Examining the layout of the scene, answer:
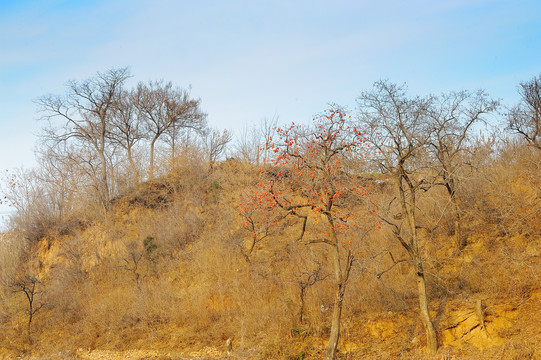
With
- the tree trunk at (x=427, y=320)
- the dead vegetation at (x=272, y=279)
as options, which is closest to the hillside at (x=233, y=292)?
the dead vegetation at (x=272, y=279)

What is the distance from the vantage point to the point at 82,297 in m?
17.8

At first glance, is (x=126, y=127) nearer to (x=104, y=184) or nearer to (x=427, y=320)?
(x=104, y=184)

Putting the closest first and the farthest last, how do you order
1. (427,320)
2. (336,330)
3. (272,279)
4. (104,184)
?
1. (427,320)
2. (336,330)
3. (272,279)
4. (104,184)

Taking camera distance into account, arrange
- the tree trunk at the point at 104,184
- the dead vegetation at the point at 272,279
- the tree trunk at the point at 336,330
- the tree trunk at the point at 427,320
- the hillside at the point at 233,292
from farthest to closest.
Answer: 1. the tree trunk at the point at 104,184
2. the dead vegetation at the point at 272,279
3. the hillside at the point at 233,292
4. the tree trunk at the point at 336,330
5. the tree trunk at the point at 427,320

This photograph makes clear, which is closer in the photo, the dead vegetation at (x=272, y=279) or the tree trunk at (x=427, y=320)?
the tree trunk at (x=427, y=320)

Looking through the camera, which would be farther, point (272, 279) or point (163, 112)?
point (163, 112)

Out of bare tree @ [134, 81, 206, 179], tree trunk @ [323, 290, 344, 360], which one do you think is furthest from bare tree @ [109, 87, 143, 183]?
tree trunk @ [323, 290, 344, 360]

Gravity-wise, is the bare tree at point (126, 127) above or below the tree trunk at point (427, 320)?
above

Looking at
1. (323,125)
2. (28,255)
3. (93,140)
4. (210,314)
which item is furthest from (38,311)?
(323,125)

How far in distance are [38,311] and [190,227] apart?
742 cm

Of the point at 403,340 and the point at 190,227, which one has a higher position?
the point at 190,227

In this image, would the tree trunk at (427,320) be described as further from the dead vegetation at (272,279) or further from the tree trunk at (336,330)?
the tree trunk at (336,330)

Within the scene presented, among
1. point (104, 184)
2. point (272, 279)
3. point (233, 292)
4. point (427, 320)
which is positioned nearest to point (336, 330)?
point (427, 320)

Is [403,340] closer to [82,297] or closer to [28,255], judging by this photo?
[82,297]
